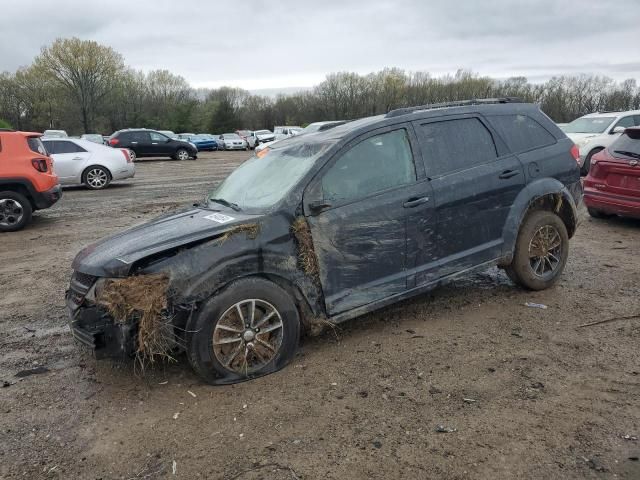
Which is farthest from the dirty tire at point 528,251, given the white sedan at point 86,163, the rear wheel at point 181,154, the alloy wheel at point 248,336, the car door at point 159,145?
the rear wheel at point 181,154

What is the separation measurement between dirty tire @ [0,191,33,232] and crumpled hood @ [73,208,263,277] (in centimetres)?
656

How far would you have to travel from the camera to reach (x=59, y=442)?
3.19 metres

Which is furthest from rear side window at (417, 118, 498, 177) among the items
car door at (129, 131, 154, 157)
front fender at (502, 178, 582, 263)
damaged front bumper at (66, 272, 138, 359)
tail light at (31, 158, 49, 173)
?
car door at (129, 131, 154, 157)

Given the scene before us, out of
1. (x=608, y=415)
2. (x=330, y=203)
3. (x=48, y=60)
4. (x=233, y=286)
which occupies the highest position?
(x=48, y=60)

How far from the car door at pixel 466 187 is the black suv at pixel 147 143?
24.1 m

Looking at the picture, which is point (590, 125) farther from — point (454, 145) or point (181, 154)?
point (181, 154)

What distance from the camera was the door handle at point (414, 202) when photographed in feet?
14.2

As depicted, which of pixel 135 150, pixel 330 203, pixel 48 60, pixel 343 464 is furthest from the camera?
pixel 48 60

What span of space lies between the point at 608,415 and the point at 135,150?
26824 millimetres

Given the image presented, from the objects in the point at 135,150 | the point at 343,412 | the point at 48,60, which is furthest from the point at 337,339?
the point at 48,60

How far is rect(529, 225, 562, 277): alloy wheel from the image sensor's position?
520 cm

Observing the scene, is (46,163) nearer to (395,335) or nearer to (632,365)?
(395,335)

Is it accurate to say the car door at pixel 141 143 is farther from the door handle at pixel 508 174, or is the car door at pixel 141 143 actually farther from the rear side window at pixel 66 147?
the door handle at pixel 508 174

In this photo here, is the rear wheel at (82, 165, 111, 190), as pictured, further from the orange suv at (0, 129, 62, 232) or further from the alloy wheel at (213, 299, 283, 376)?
the alloy wheel at (213, 299, 283, 376)
